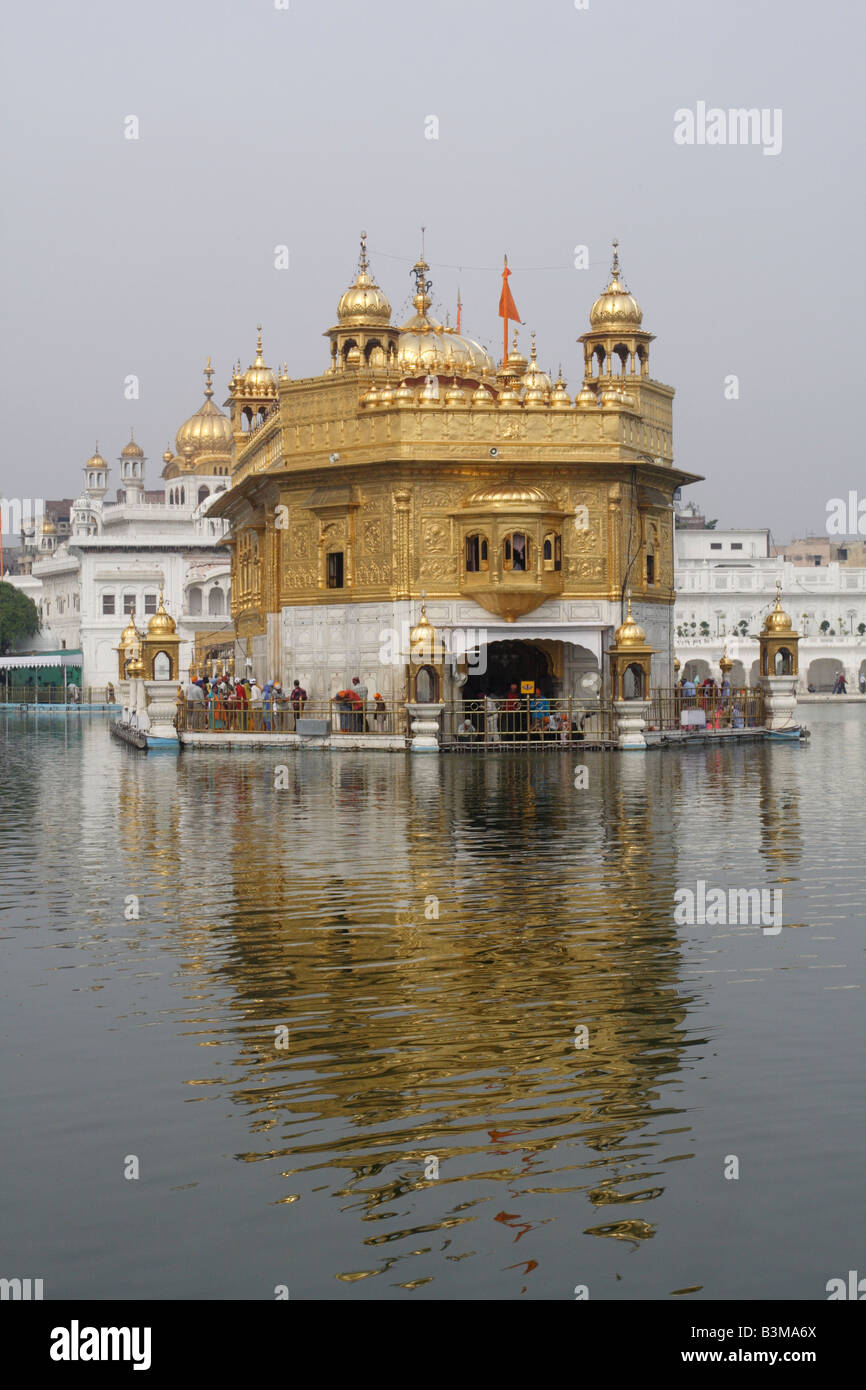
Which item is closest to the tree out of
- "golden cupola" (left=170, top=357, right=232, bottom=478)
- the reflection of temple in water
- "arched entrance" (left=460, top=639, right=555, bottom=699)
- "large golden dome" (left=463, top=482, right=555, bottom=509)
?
"golden cupola" (left=170, top=357, right=232, bottom=478)

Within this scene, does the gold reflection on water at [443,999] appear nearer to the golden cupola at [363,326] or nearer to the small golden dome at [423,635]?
the small golden dome at [423,635]

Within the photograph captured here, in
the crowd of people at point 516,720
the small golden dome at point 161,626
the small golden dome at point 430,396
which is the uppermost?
the small golden dome at point 430,396

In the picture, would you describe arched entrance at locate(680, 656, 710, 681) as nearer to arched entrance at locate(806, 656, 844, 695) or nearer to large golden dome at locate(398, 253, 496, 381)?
arched entrance at locate(806, 656, 844, 695)

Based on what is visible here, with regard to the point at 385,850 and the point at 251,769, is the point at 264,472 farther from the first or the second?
the point at 385,850

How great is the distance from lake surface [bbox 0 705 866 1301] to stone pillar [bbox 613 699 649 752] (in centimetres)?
1946

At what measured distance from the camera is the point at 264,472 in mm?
44156

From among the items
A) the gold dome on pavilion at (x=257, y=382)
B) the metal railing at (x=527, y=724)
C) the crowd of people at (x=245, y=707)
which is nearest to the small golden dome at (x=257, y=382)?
the gold dome on pavilion at (x=257, y=382)

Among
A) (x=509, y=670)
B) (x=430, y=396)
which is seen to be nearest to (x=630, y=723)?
(x=509, y=670)

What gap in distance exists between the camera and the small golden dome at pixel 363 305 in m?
45.2

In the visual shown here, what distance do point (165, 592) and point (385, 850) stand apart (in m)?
84.7

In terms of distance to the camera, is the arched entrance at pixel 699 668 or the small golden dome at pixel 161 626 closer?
the small golden dome at pixel 161 626

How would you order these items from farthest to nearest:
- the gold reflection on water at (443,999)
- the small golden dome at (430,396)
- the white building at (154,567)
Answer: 1. the white building at (154,567)
2. the small golden dome at (430,396)
3. the gold reflection on water at (443,999)

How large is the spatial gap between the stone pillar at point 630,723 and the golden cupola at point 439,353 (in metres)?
14.1

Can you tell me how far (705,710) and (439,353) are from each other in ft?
44.5
